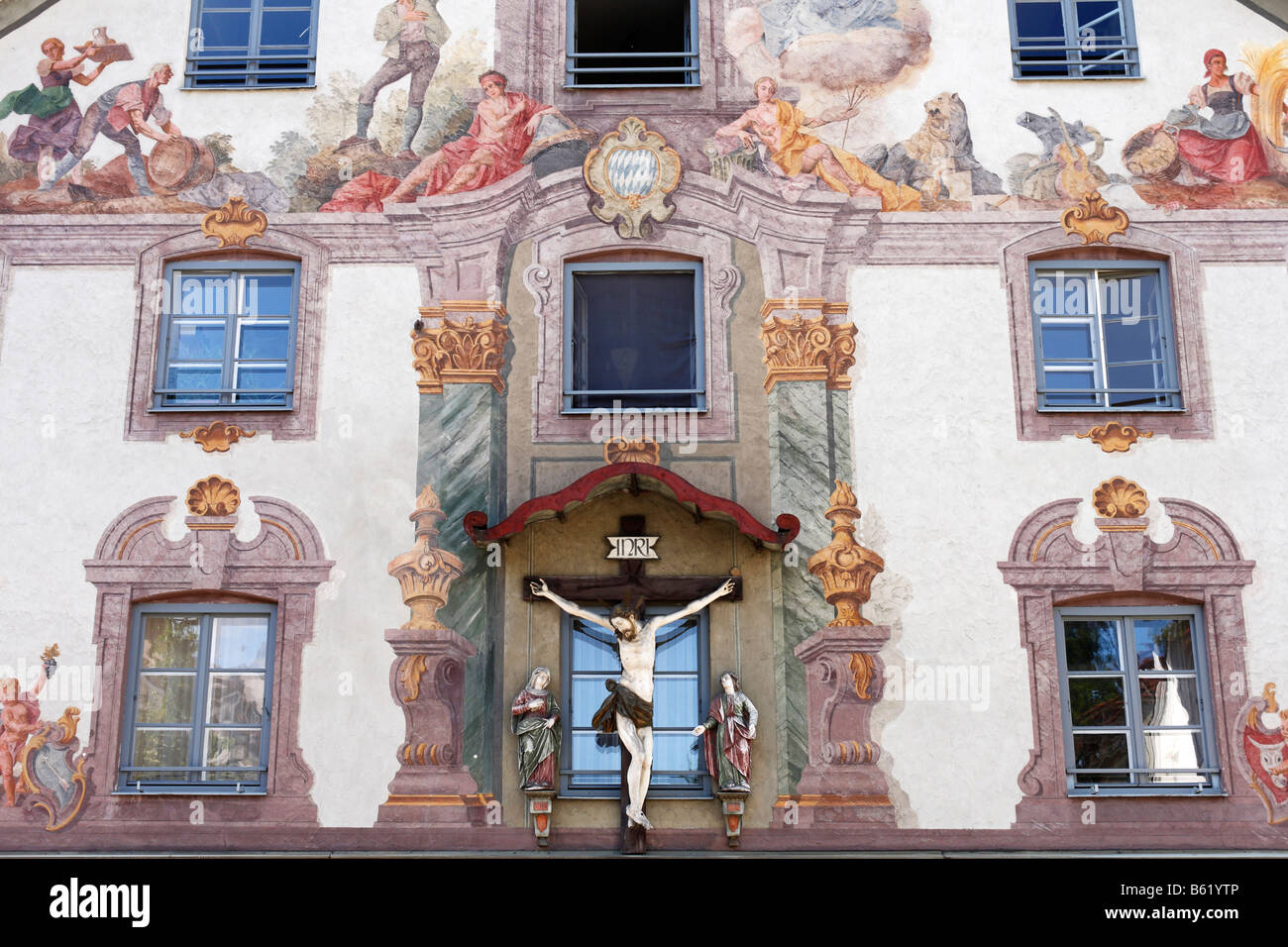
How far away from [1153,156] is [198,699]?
9.13m

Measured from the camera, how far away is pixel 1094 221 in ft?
43.4

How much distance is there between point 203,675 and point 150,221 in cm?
393

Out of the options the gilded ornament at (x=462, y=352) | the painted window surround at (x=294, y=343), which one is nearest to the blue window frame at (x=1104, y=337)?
the gilded ornament at (x=462, y=352)

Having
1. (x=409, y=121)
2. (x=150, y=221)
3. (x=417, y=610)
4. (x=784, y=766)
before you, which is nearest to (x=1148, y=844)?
(x=784, y=766)

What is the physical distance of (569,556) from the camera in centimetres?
1245

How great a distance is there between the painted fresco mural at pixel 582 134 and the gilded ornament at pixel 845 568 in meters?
2.82

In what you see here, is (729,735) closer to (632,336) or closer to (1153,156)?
(632,336)

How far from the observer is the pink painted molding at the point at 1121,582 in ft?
39.7

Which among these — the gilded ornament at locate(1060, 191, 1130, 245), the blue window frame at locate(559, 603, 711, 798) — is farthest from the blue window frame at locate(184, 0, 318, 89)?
the gilded ornament at locate(1060, 191, 1130, 245)

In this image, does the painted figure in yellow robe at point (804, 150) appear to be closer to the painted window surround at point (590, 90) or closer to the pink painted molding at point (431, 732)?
the painted window surround at point (590, 90)

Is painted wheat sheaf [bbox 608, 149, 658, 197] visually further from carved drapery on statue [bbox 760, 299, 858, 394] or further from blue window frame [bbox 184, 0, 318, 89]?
blue window frame [bbox 184, 0, 318, 89]

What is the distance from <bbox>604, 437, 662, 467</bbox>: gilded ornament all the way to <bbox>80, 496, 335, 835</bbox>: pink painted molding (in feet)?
7.91

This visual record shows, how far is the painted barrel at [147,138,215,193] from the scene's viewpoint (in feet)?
44.1
